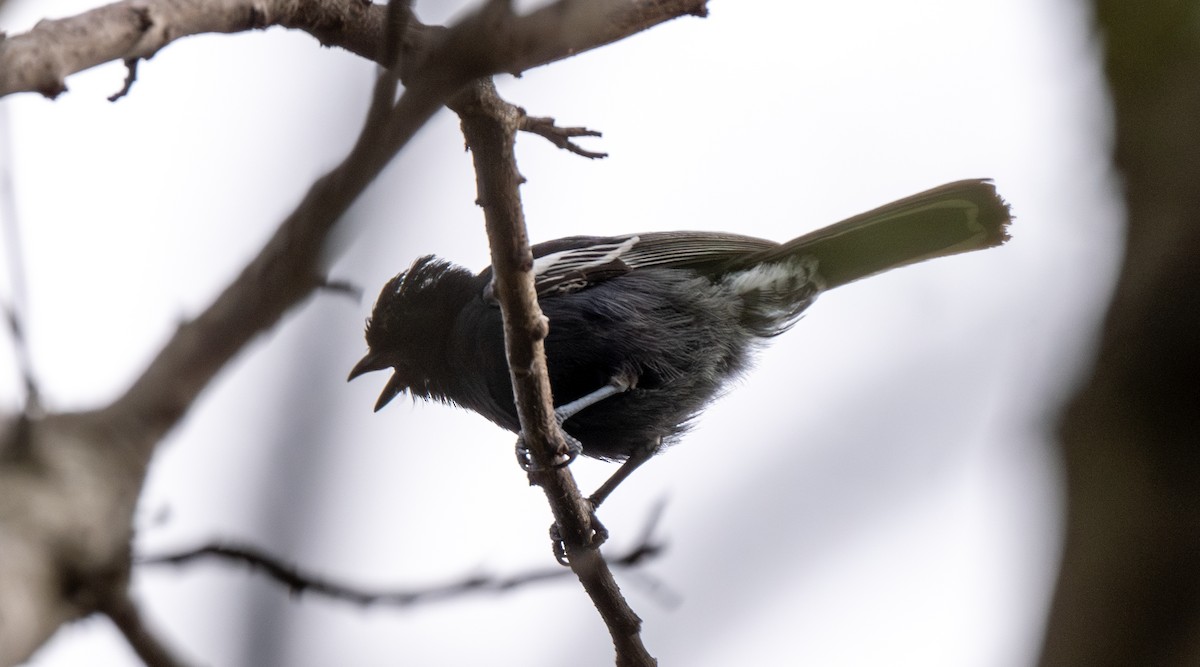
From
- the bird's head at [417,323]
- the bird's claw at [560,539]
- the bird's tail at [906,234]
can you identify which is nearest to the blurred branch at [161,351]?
the bird's claw at [560,539]

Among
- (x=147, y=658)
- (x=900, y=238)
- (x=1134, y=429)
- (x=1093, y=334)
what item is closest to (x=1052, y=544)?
(x=1134, y=429)

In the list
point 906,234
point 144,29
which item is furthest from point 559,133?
point 906,234

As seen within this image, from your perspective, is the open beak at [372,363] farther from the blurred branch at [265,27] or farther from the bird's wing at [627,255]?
the blurred branch at [265,27]

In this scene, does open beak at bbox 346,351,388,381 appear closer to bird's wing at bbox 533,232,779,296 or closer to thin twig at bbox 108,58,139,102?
bird's wing at bbox 533,232,779,296

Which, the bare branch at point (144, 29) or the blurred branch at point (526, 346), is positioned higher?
the bare branch at point (144, 29)

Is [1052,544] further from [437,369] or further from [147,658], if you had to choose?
[437,369]
